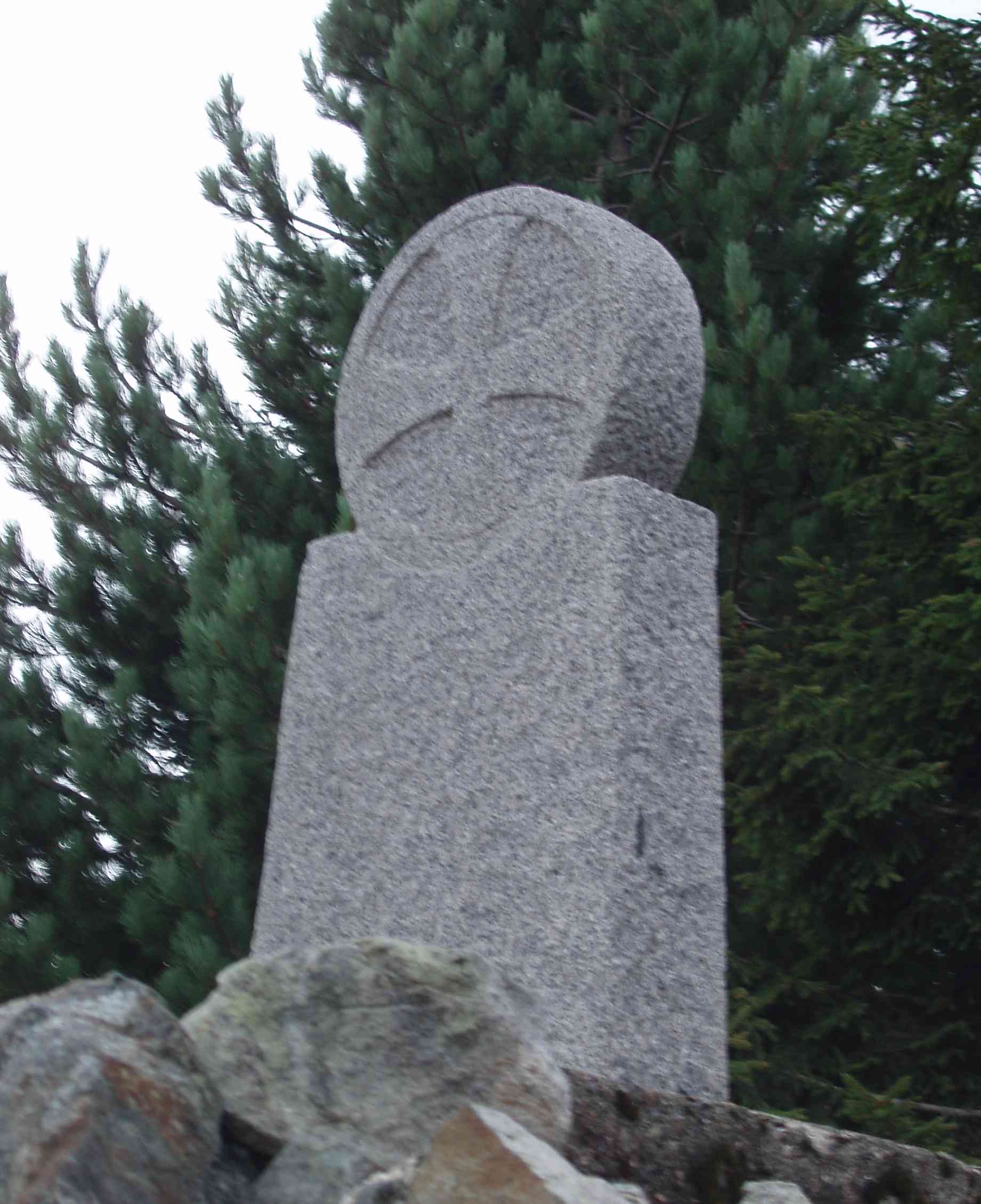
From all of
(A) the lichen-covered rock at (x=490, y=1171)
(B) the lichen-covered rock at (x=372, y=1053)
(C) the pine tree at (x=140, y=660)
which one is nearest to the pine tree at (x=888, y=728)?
(C) the pine tree at (x=140, y=660)

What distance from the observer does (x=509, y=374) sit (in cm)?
340

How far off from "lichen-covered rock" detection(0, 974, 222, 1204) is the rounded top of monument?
173 centimetres

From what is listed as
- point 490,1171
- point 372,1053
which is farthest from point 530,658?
point 490,1171

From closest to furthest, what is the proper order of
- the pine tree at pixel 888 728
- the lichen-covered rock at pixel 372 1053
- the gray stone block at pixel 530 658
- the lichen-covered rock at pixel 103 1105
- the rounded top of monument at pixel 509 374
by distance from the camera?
the lichen-covered rock at pixel 103 1105 → the lichen-covered rock at pixel 372 1053 → the gray stone block at pixel 530 658 → the rounded top of monument at pixel 509 374 → the pine tree at pixel 888 728

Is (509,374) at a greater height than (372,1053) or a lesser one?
greater

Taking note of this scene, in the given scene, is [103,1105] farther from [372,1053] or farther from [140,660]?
[140,660]

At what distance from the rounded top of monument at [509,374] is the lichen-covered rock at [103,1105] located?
1.73 meters

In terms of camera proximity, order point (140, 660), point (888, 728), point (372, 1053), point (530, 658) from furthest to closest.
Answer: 1. point (140, 660)
2. point (888, 728)
3. point (530, 658)
4. point (372, 1053)

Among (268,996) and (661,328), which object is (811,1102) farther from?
(268,996)

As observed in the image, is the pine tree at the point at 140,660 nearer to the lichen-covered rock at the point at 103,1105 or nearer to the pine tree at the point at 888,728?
the pine tree at the point at 888,728

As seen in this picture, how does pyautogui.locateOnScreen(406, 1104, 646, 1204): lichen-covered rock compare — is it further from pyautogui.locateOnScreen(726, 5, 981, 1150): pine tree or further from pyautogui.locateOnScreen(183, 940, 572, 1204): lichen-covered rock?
pyautogui.locateOnScreen(726, 5, 981, 1150): pine tree

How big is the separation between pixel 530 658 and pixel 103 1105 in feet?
5.32

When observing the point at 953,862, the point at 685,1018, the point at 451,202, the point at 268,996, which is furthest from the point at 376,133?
the point at 268,996

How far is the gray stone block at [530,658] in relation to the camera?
2818 mm
